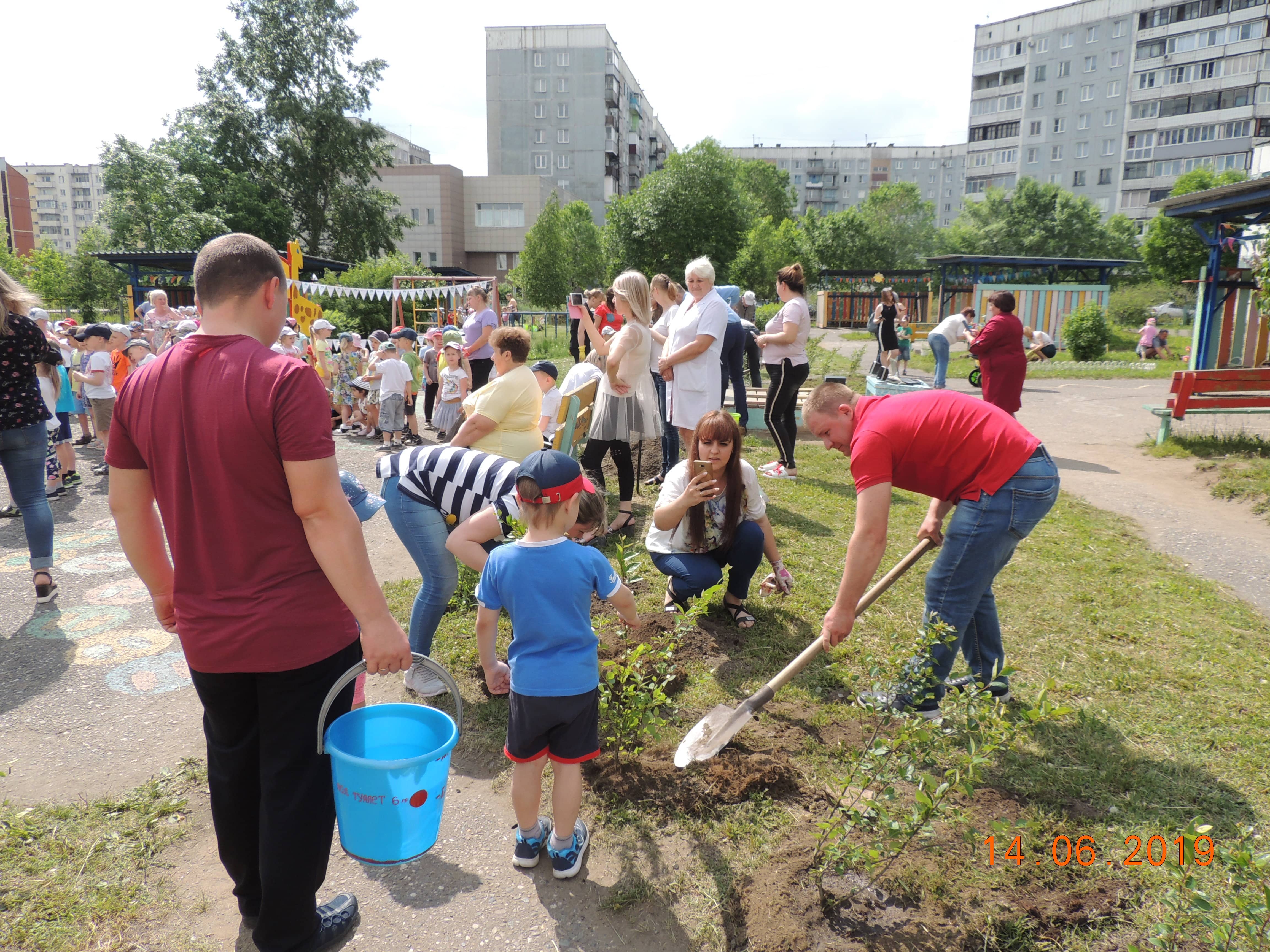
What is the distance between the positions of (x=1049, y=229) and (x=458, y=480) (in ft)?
192

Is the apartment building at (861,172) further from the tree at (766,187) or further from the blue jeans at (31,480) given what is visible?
the blue jeans at (31,480)

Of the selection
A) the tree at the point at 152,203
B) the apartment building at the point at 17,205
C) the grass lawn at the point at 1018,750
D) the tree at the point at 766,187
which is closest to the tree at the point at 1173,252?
the tree at the point at 766,187

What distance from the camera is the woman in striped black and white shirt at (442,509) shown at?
3.33 meters

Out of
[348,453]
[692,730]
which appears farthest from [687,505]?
[348,453]

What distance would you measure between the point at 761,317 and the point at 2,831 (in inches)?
1017

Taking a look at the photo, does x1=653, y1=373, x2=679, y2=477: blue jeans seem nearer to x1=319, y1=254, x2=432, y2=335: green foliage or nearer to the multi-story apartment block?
x1=319, y1=254, x2=432, y2=335: green foliage

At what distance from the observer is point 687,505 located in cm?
391

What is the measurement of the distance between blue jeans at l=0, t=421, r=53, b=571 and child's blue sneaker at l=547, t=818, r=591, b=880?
421 cm

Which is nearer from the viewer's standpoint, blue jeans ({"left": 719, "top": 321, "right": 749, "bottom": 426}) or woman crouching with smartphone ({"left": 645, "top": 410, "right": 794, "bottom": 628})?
woman crouching with smartphone ({"left": 645, "top": 410, "right": 794, "bottom": 628})

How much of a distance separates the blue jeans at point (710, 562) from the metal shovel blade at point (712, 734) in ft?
3.56

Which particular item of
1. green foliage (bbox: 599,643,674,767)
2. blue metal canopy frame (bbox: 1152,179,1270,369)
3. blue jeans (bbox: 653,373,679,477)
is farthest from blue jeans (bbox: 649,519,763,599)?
blue metal canopy frame (bbox: 1152,179,1270,369)

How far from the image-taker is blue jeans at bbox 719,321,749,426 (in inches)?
323

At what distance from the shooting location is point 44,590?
4918 mm

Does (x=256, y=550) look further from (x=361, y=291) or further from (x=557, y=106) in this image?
(x=557, y=106)
